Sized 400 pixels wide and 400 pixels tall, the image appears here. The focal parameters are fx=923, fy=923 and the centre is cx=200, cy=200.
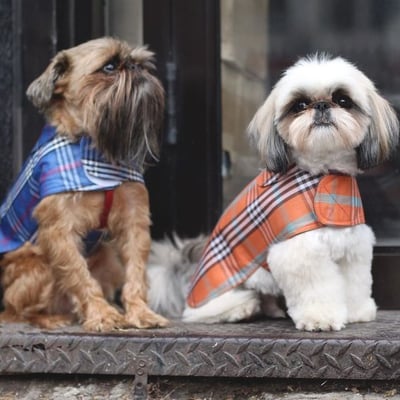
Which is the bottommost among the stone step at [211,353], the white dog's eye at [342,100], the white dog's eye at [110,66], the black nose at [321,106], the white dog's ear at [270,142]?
the stone step at [211,353]

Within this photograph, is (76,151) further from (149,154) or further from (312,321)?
(312,321)

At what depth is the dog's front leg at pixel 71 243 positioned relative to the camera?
13.9 feet

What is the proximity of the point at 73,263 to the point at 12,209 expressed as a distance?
1.59 feet

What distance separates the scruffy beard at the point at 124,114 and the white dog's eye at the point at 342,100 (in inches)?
34.9

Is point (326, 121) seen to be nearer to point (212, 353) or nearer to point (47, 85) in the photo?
point (212, 353)

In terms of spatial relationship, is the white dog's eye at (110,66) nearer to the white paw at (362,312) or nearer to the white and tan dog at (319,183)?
the white and tan dog at (319,183)

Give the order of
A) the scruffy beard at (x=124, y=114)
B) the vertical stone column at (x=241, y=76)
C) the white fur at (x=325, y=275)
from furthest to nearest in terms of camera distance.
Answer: the vertical stone column at (x=241, y=76)
the scruffy beard at (x=124, y=114)
the white fur at (x=325, y=275)

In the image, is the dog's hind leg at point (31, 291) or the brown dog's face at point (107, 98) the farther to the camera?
the dog's hind leg at point (31, 291)

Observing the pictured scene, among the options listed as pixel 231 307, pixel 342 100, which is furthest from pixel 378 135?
pixel 231 307

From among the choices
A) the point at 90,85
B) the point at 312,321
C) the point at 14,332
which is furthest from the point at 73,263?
A: the point at 312,321

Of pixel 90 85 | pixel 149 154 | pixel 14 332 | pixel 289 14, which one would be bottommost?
pixel 14 332

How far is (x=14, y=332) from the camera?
4.04 m

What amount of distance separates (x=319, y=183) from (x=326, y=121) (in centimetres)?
30

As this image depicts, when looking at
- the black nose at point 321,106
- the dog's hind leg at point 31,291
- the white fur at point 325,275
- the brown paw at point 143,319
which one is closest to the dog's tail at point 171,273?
the brown paw at point 143,319
